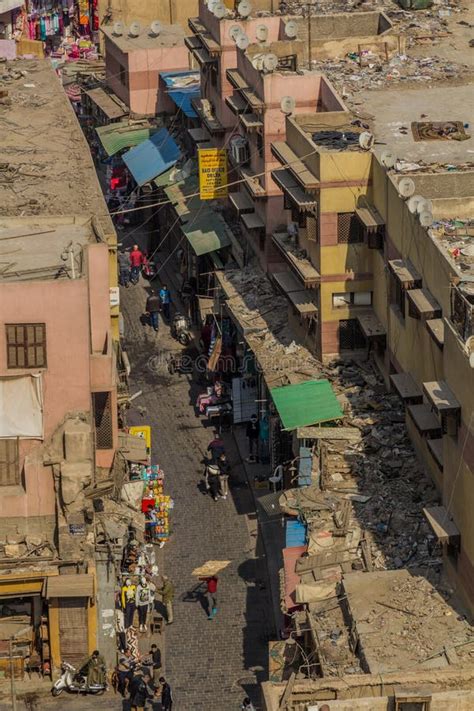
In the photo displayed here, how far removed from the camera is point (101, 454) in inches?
1788

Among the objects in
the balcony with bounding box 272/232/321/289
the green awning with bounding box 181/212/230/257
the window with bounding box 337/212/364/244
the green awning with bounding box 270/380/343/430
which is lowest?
the green awning with bounding box 181/212/230/257

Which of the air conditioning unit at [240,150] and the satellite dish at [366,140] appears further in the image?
the air conditioning unit at [240,150]

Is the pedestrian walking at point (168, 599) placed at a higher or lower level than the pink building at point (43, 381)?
lower

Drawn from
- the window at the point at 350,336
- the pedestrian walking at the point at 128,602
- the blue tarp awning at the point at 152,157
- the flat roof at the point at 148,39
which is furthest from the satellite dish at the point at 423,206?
the flat roof at the point at 148,39

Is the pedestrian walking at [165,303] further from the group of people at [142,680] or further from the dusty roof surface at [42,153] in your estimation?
the group of people at [142,680]

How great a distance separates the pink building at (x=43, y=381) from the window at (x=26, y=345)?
2cm

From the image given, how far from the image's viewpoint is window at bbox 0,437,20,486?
1663 inches

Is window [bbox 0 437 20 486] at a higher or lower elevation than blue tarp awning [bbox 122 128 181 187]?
higher

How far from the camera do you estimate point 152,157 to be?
226 feet

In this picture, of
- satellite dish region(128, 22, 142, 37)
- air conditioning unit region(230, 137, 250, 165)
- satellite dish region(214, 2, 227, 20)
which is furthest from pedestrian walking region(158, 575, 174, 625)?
satellite dish region(128, 22, 142, 37)

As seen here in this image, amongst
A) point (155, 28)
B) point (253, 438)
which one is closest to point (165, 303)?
point (253, 438)

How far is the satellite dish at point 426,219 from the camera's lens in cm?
4450

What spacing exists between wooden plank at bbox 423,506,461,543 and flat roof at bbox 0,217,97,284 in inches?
379

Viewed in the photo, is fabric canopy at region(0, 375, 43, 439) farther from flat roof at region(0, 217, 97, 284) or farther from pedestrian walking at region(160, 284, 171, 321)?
pedestrian walking at region(160, 284, 171, 321)
